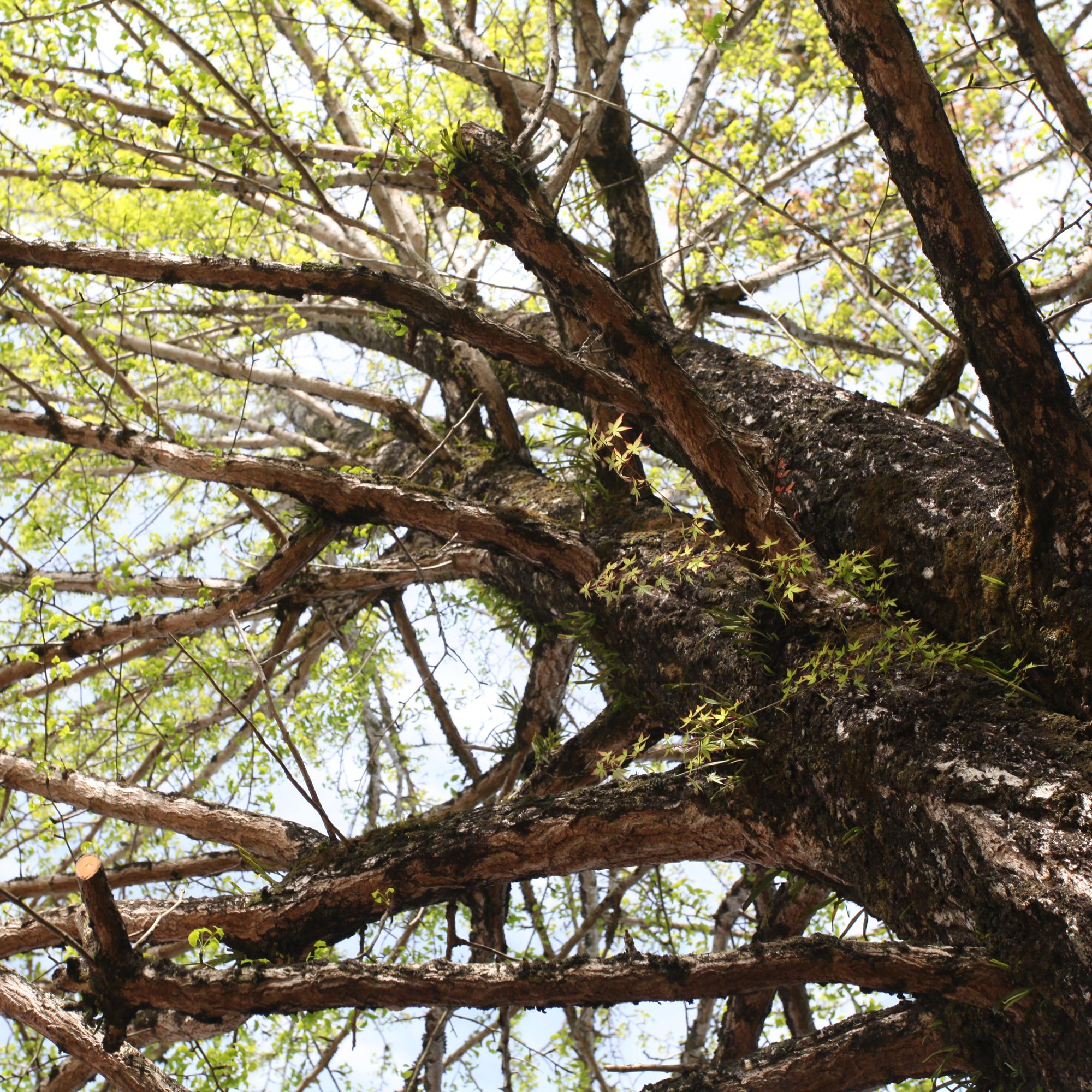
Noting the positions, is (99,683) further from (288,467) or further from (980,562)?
(980,562)

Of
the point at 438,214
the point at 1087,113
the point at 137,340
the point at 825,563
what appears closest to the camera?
the point at 825,563

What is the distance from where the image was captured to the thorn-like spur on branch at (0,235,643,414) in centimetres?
279

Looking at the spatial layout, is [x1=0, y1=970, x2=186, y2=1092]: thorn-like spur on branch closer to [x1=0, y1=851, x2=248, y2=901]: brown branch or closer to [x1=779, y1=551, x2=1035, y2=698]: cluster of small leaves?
[x1=0, y1=851, x2=248, y2=901]: brown branch

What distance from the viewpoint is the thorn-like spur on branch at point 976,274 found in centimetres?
192

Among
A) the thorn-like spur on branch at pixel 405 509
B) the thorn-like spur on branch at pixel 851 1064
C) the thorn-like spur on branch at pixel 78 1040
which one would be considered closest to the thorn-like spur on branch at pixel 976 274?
the thorn-like spur on branch at pixel 851 1064

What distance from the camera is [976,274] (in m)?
1.92

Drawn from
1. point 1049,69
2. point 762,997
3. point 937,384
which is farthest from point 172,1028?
point 1049,69

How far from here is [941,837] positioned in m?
1.84

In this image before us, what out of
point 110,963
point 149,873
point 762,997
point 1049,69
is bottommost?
point 762,997

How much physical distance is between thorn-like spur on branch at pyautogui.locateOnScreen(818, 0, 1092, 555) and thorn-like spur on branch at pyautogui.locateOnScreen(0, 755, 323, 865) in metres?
2.26

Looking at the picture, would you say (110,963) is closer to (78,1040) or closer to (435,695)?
(78,1040)

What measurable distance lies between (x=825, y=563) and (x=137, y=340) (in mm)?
4549

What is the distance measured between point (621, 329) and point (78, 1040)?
2220mm

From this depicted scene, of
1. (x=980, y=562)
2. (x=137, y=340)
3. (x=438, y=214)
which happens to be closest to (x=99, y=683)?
(x=137, y=340)
